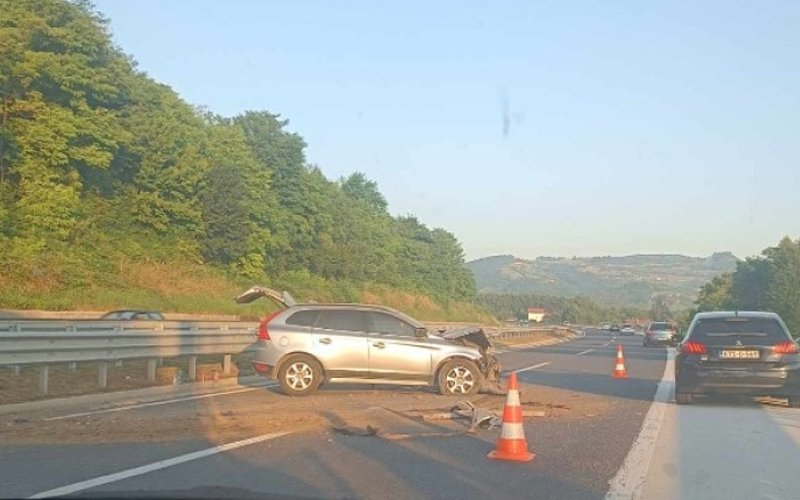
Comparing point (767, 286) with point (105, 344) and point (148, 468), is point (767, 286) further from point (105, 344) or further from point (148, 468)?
point (148, 468)

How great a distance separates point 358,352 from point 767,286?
86.3 meters

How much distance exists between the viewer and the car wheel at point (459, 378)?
16.1m

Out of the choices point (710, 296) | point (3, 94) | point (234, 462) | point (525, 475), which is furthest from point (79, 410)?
Answer: point (710, 296)

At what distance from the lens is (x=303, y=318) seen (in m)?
16.4

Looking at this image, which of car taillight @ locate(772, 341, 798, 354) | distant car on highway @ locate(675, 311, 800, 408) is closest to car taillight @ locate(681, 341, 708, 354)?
distant car on highway @ locate(675, 311, 800, 408)

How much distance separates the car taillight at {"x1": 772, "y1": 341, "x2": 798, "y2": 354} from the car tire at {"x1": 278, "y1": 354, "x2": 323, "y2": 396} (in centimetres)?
739

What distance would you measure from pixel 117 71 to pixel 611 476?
41.5 metres

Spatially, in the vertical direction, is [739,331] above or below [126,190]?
below

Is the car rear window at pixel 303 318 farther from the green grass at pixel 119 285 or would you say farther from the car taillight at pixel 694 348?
the green grass at pixel 119 285

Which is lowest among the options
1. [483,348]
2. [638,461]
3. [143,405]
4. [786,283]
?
[638,461]

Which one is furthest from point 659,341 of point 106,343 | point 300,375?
point 106,343

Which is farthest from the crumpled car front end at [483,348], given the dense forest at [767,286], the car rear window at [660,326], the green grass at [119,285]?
the dense forest at [767,286]

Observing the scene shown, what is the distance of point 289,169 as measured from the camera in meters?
69.0

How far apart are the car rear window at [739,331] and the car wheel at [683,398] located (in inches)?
35.7
